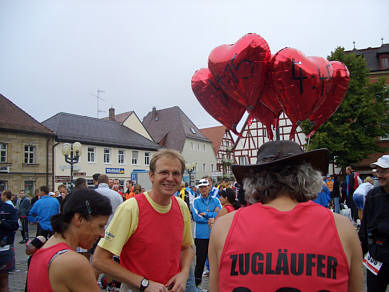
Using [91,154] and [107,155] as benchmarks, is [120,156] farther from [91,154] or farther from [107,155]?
[91,154]

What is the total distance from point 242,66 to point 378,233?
3.32m

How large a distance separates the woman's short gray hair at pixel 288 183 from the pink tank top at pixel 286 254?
101 mm

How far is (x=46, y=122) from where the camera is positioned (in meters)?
32.7

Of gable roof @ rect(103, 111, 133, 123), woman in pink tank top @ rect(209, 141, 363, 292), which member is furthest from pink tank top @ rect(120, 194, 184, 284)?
gable roof @ rect(103, 111, 133, 123)

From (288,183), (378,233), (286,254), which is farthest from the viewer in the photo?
(378,233)

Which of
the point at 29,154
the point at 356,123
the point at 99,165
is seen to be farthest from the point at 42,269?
the point at 99,165

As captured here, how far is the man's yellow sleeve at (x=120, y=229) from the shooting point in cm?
238

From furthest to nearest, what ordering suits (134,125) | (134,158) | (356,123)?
(134,125) < (134,158) < (356,123)

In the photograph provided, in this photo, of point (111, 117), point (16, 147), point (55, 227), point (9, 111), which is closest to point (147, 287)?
point (55, 227)

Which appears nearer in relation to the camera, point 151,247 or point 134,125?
point 151,247

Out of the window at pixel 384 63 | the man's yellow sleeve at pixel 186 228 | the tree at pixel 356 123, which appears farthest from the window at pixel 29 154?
the window at pixel 384 63

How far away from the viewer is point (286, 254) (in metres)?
1.39

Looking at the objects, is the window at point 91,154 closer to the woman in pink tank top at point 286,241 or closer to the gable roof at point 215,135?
the gable roof at point 215,135

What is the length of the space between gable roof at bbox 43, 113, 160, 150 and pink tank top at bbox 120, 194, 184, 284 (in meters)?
29.4
